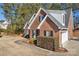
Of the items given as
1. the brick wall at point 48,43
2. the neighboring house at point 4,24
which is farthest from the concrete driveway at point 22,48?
the neighboring house at point 4,24

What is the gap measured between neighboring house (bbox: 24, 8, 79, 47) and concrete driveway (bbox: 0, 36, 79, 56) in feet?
0.52

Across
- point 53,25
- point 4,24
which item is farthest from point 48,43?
point 4,24

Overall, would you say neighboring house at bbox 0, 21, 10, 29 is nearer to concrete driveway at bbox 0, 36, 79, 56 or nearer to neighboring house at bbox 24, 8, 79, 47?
concrete driveway at bbox 0, 36, 79, 56

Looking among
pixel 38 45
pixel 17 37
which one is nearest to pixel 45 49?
pixel 38 45

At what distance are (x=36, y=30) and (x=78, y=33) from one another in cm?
78

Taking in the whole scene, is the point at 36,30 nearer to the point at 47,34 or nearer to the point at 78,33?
the point at 47,34

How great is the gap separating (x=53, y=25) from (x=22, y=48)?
712mm

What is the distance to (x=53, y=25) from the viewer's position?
21.8ft

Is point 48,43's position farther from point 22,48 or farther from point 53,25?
point 22,48

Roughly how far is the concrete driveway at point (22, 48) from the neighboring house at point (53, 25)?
159 mm

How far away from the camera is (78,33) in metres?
6.61

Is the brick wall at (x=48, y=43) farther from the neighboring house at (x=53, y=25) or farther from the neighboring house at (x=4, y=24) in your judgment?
the neighboring house at (x=4, y=24)

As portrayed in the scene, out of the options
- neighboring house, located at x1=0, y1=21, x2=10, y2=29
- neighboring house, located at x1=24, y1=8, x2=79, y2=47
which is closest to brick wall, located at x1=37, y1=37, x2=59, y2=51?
neighboring house, located at x1=24, y1=8, x2=79, y2=47

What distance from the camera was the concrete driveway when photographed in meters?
6.59
